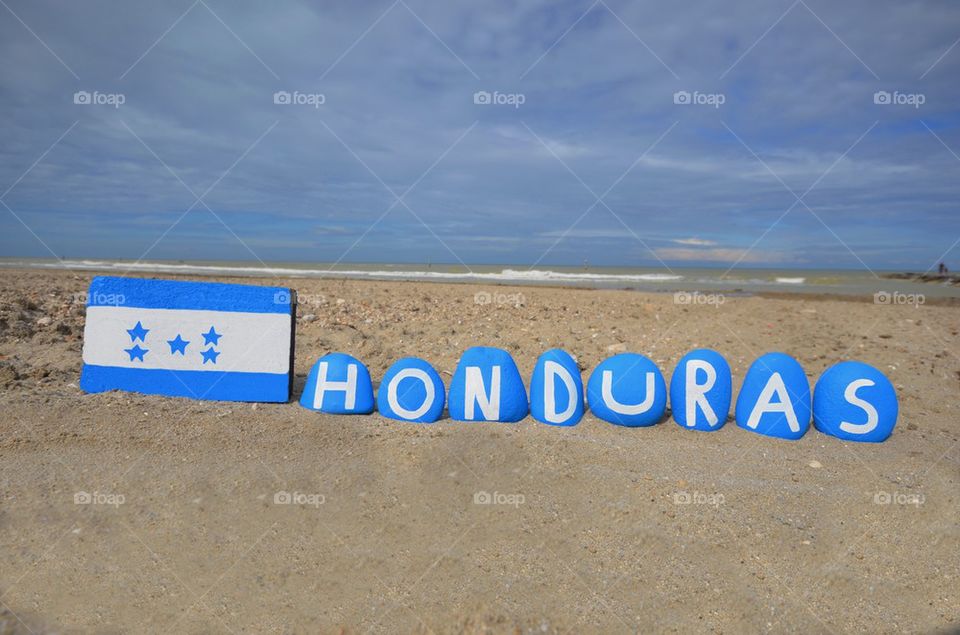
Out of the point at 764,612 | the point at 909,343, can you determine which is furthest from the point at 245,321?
the point at 909,343

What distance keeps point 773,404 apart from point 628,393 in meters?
1.45

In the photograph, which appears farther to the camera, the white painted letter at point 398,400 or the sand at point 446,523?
the white painted letter at point 398,400

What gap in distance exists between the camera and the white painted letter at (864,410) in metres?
6.42

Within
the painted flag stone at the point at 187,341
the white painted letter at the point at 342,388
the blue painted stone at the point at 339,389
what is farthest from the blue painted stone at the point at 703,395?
the painted flag stone at the point at 187,341

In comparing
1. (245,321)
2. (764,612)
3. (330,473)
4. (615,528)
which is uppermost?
(245,321)

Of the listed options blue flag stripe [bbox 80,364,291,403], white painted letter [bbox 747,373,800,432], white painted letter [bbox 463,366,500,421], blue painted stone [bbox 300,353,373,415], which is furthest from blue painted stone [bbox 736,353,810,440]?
blue flag stripe [bbox 80,364,291,403]

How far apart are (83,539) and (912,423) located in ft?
26.1

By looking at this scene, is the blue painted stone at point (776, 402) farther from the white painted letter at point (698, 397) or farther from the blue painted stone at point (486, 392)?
the blue painted stone at point (486, 392)

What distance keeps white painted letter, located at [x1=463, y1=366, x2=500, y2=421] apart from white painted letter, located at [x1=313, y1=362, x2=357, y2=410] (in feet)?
3.53

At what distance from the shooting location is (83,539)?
399 cm

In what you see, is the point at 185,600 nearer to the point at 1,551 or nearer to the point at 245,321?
the point at 1,551

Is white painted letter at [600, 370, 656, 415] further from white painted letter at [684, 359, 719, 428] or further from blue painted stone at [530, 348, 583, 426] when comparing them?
white painted letter at [684, 359, 719, 428]

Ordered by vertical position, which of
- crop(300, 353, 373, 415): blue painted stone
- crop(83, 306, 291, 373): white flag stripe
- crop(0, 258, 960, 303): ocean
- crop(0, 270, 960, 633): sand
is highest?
crop(0, 258, 960, 303): ocean

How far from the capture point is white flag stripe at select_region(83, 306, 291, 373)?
6.41 meters
